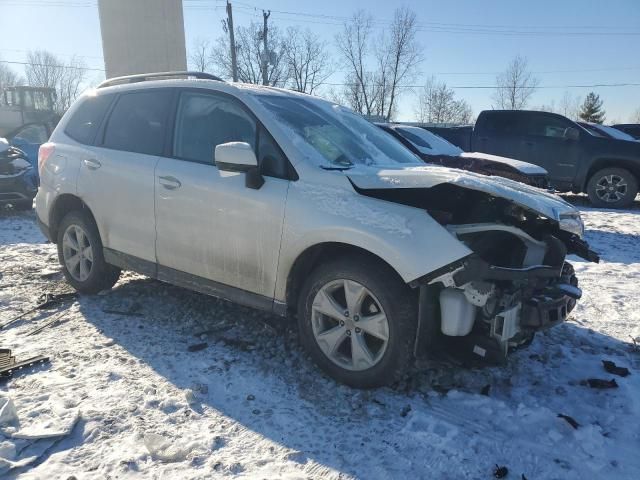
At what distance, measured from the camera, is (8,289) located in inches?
198

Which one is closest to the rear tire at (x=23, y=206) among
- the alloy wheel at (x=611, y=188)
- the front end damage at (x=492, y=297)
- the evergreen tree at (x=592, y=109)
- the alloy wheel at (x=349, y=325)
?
the alloy wheel at (x=349, y=325)

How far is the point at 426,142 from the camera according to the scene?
9.57 meters

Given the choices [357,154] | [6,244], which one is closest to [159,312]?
[357,154]

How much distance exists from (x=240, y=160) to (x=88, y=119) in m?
2.26

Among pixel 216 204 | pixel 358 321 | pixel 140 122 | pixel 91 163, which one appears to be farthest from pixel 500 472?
pixel 91 163

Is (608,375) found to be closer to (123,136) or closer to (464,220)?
(464,220)

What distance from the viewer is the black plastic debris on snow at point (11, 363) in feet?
10.5

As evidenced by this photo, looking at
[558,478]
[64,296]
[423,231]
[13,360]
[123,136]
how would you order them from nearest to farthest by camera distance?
[558,478]
[423,231]
[13,360]
[123,136]
[64,296]

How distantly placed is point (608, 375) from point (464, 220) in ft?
5.15

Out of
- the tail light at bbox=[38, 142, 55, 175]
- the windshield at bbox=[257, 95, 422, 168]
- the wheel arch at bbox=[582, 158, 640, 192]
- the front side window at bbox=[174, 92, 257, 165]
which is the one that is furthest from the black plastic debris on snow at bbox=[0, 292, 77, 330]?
the wheel arch at bbox=[582, 158, 640, 192]

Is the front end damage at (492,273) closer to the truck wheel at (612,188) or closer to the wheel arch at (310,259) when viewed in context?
the wheel arch at (310,259)

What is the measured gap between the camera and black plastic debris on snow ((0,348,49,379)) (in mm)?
3207

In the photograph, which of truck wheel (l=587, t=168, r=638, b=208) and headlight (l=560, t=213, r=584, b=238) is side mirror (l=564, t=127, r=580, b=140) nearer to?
truck wheel (l=587, t=168, r=638, b=208)

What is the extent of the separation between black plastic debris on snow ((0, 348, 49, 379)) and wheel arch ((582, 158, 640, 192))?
11.0 m
